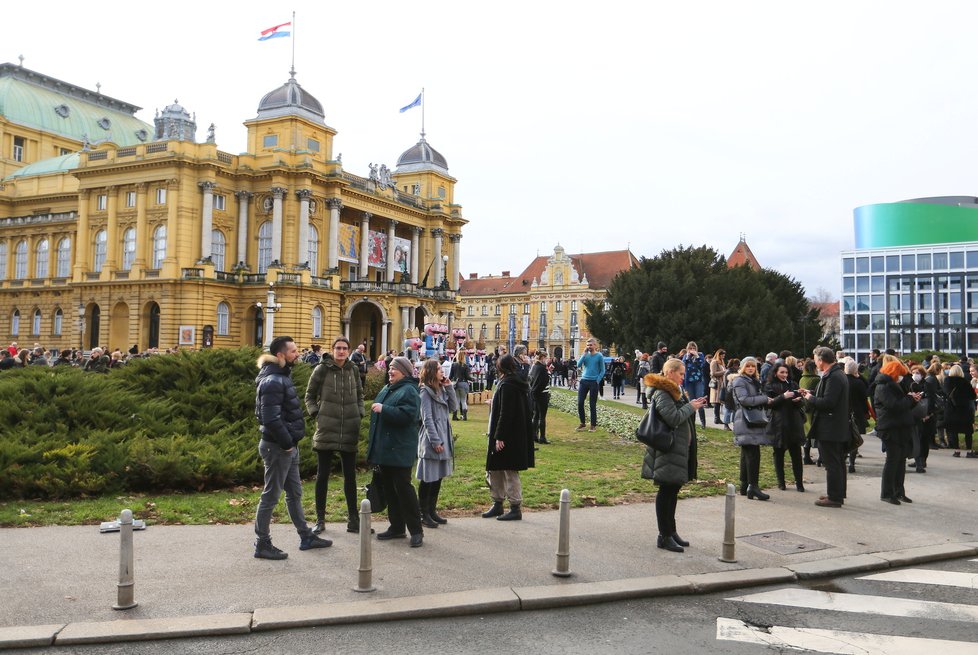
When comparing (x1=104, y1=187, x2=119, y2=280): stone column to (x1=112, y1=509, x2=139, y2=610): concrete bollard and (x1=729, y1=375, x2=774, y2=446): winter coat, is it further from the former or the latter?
(x1=112, y1=509, x2=139, y2=610): concrete bollard

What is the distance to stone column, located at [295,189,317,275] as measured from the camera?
6038cm

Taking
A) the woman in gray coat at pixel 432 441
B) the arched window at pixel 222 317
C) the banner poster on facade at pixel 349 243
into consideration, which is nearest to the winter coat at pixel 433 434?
the woman in gray coat at pixel 432 441

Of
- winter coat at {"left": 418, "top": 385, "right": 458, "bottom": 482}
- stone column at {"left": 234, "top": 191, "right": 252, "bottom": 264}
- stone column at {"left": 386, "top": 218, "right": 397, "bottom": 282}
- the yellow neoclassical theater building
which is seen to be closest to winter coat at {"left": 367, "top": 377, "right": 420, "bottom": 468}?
winter coat at {"left": 418, "top": 385, "right": 458, "bottom": 482}

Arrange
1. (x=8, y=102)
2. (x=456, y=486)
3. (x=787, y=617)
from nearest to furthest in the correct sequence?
(x=787, y=617), (x=456, y=486), (x=8, y=102)

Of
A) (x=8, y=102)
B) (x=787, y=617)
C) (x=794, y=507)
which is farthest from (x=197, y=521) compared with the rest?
(x=8, y=102)

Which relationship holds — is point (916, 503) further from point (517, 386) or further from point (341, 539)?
point (341, 539)

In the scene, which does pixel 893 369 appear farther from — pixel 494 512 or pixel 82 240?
pixel 82 240

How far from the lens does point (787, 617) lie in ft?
20.8

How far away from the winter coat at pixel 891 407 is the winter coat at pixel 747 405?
162 cm

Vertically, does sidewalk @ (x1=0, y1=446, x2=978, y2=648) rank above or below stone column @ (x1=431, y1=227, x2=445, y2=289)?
below

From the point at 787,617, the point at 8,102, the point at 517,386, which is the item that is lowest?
the point at 787,617

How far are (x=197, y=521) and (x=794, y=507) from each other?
7.80 metres

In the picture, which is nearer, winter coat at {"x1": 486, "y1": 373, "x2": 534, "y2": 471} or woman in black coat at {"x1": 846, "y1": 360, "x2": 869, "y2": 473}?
winter coat at {"x1": 486, "y1": 373, "x2": 534, "y2": 471}

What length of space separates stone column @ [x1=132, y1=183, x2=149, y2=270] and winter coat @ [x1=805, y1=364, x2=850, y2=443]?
55.6 meters
